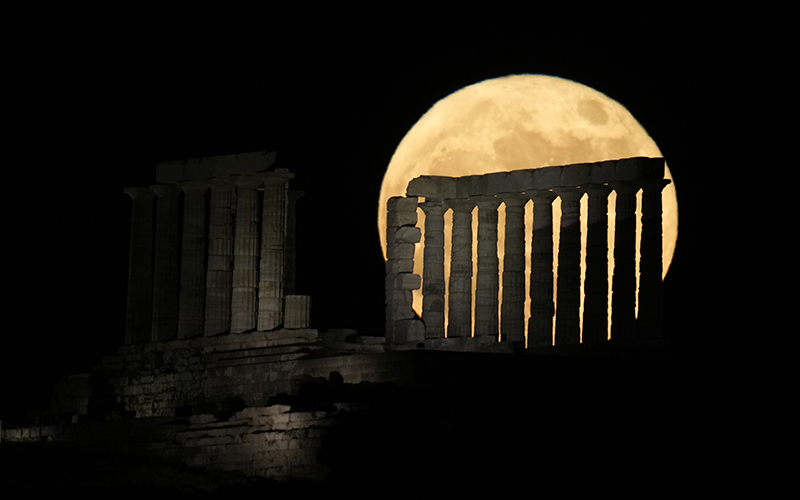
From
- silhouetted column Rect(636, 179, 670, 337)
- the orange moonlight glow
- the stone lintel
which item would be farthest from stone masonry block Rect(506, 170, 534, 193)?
the stone lintel

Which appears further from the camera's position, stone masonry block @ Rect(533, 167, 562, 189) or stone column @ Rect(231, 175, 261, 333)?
stone masonry block @ Rect(533, 167, 562, 189)

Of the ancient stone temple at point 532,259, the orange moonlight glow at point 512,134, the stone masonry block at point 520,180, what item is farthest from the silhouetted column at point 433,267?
the orange moonlight glow at point 512,134

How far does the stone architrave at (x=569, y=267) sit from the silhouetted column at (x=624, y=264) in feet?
5.67

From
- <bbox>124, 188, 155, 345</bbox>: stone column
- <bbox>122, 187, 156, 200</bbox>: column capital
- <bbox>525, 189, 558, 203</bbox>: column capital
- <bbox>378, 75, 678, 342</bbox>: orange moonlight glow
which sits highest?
<bbox>378, 75, 678, 342</bbox>: orange moonlight glow

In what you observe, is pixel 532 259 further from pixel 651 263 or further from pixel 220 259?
pixel 220 259

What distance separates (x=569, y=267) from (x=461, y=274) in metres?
5.06

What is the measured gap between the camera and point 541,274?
2452 inches

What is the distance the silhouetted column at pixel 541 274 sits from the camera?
62062mm

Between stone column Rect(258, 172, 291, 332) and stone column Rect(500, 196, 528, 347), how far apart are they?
30.1 feet

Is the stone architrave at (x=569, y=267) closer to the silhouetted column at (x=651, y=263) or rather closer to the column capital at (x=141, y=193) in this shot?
the silhouetted column at (x=651, y=263)

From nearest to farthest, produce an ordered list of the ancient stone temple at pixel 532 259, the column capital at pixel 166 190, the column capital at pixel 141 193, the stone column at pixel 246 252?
1. the ancient stone temple at pixel 532 259
2. the stone column at pixel 246 252
3. the column capital at pixel 166 190
4. the column capital at pixel 141 193

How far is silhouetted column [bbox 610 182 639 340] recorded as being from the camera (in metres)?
58.9

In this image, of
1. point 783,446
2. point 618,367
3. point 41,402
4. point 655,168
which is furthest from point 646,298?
point 41,402

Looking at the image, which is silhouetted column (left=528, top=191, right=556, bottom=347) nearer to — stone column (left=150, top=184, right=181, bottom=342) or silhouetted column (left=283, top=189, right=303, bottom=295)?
silhouetted column (left=283, top=189, right=303, bottom=295)
